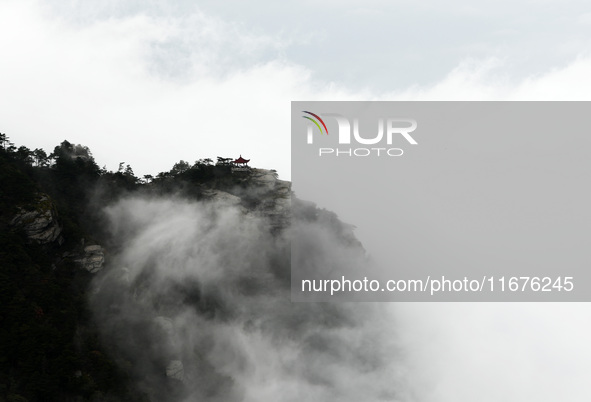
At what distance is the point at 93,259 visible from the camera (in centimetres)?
7875

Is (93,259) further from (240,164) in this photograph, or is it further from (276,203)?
(240,164)

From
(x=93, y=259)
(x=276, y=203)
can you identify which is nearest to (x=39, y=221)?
(x=93, y=259)

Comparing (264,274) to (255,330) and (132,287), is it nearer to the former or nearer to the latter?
(255,330)

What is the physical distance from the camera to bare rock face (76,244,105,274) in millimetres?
77375

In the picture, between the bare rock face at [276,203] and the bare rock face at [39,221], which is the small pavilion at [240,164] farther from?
the bare rock face at [39,221]

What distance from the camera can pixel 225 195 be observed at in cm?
10450

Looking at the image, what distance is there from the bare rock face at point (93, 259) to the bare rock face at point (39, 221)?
497 cm

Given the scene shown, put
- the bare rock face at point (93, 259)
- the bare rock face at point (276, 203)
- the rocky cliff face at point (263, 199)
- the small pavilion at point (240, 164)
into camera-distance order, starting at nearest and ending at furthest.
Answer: the bare rock face at point (93, 259), the rocky cliff face at point (263, 199), the bare rock face at point (276, 203), the small pavilion at point (240, 164)

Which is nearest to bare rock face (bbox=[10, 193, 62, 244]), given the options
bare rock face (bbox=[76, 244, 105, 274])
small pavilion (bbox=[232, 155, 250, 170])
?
bare rock face (bbox=[76, 244, 105, 274])

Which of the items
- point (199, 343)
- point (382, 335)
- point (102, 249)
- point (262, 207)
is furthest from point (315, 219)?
point (102, 249)

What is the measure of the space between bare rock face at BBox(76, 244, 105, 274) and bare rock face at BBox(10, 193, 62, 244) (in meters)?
4.97

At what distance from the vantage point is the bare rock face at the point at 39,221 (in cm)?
7019

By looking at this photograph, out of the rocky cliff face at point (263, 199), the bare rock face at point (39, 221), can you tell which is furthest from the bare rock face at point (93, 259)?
the rocky cliff face at point (263, 199)

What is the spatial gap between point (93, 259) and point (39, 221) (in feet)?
35.9
